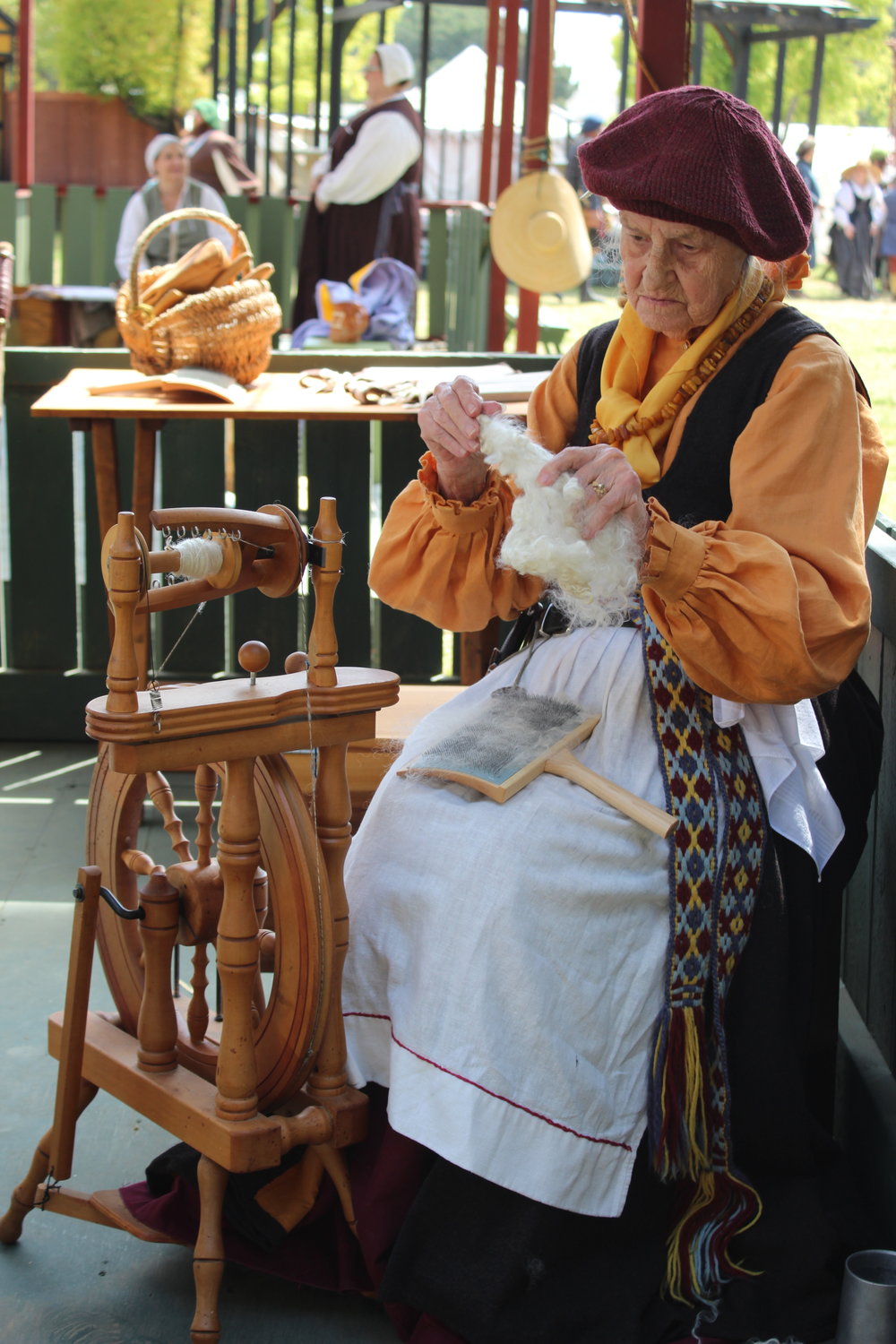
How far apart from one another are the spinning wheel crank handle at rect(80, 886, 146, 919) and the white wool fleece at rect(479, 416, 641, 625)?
708 mm

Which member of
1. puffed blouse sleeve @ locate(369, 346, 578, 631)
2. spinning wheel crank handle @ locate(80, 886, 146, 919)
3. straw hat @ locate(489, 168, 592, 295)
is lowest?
spinning wheel crank handle @ locate(80, 886, 146, 919)

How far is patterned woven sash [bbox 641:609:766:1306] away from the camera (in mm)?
1926

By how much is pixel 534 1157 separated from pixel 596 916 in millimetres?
317

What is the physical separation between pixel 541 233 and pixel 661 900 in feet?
15.1

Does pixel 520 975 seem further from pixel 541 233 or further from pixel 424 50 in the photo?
pixel 424 50

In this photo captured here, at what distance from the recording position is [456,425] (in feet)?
6.70

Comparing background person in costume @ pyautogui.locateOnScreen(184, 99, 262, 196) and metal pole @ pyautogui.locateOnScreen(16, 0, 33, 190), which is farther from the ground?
metal pole @ pyautogui.locateOnScreen(16, 0, 33, 190)

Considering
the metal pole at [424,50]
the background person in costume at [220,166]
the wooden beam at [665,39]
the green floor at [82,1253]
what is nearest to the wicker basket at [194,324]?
the wooden beam at [665,39]

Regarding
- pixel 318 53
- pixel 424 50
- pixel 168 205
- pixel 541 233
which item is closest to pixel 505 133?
pixel 168 205

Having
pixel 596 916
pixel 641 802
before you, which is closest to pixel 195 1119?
pixel 596 916

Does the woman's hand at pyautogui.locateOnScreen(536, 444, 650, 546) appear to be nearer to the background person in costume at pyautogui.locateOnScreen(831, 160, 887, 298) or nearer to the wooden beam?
the wooden beam

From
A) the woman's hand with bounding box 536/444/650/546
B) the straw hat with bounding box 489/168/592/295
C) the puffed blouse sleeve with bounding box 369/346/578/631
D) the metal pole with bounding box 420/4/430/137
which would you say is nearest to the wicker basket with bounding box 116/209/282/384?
the puffed blouse sleeve with bounding box 369/346/578/631

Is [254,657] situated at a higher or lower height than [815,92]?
lower

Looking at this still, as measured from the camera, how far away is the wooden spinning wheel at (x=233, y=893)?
179cm
